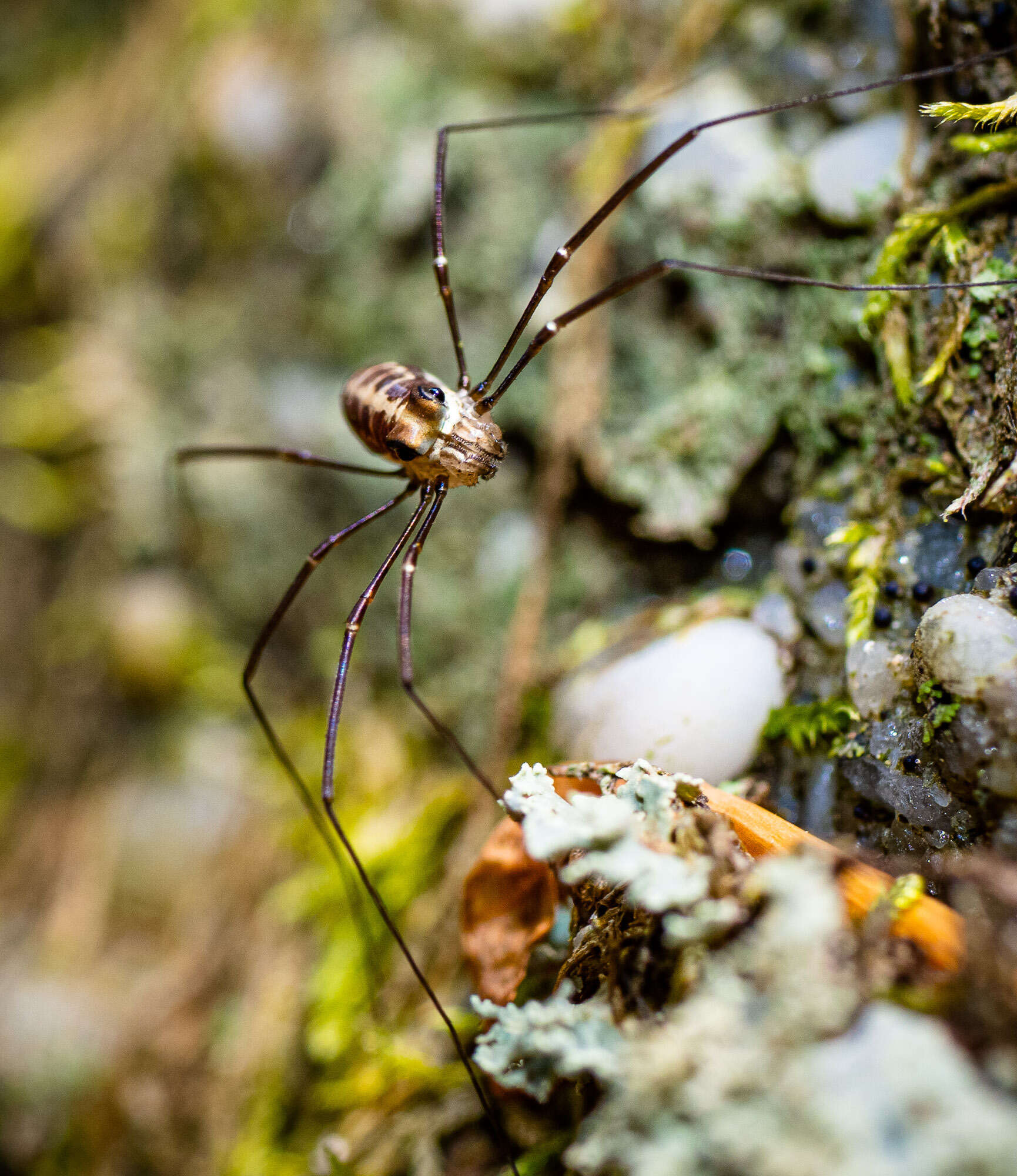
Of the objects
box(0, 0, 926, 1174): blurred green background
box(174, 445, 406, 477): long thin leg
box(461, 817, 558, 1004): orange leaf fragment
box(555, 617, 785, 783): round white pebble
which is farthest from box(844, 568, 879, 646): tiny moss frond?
box(174, 445, 406, 477): long thin leg

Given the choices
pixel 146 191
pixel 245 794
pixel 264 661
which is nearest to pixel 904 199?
pixel 264 661

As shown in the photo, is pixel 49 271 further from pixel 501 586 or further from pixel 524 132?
pixel 501 586

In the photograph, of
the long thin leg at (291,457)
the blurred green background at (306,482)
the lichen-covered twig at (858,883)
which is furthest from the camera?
the long thin leg at (291,457)

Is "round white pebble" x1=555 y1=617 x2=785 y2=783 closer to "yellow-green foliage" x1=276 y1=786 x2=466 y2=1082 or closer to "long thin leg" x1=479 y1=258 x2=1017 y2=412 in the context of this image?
"yellow-green foliage" x1=276 y1=786 x2=466 y2=1082

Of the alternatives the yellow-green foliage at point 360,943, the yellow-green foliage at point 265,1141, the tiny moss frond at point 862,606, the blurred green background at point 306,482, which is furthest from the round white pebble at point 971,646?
the yellow-green foliage at point 265,1141

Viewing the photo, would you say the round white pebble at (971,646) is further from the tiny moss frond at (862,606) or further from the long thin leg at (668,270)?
the long thin leg at (668,270)

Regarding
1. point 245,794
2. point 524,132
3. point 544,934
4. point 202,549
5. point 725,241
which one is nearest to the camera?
point 544,934
